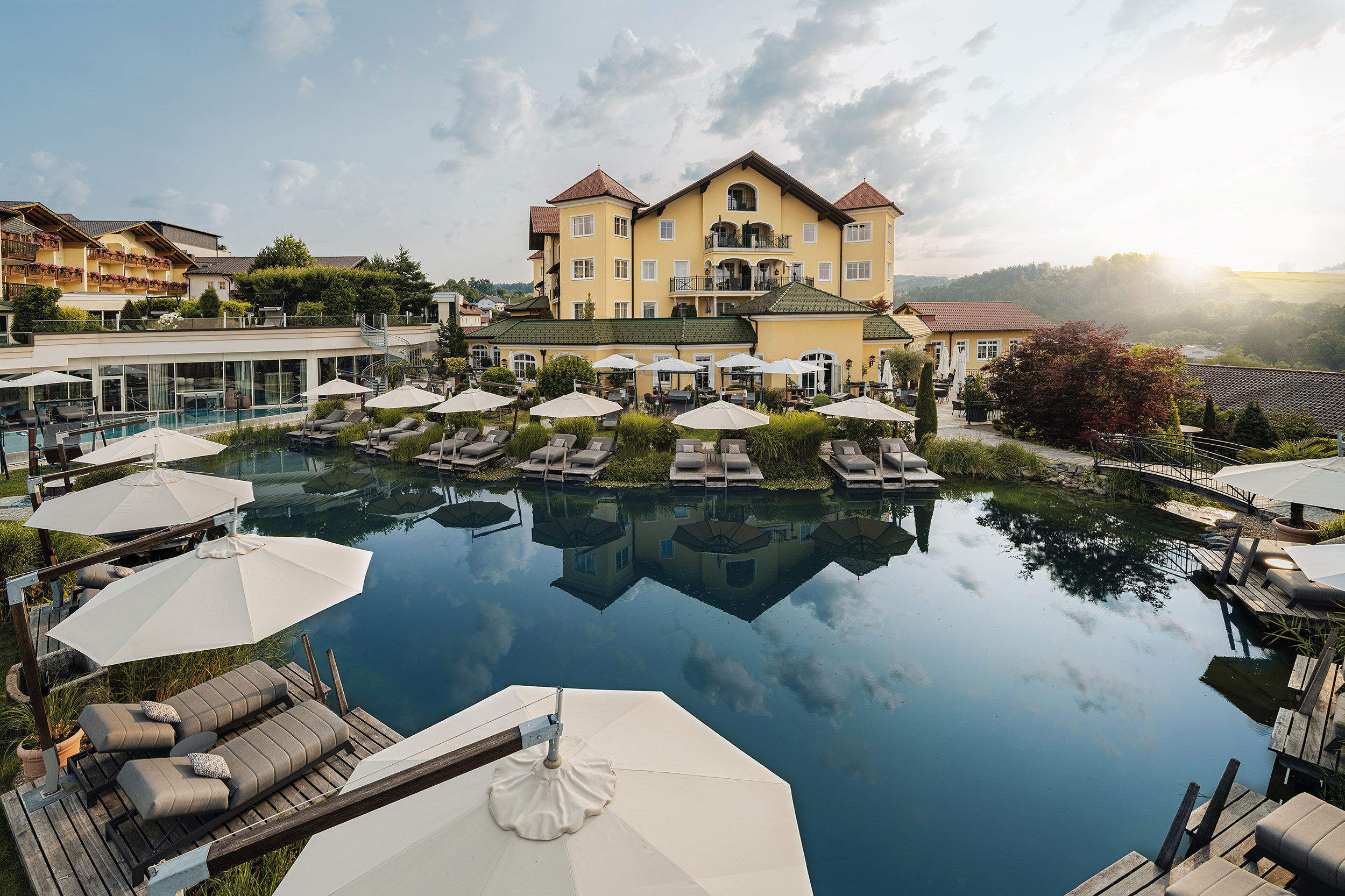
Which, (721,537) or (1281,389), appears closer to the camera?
(721,537)

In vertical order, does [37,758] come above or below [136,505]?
below

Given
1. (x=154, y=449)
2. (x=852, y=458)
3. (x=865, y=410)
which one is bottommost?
(x=852, y=458)

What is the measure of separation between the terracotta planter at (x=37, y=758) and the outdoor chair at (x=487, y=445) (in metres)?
13.1

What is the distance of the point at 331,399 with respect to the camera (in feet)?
82.8

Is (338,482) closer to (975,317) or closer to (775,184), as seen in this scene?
(775,184)

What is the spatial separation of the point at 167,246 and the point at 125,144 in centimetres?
648

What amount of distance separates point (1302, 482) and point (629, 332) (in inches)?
950

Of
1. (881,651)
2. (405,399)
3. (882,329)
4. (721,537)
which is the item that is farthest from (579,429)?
(882,329)

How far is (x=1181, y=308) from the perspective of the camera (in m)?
61.1

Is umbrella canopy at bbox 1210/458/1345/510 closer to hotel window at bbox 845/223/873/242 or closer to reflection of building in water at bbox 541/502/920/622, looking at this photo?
reflection of building in water at bbox 541/502/920/622

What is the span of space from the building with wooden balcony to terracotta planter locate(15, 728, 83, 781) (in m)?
27.6

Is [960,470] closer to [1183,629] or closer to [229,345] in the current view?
[1183,629]

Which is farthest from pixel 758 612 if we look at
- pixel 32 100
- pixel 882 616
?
pixel 32 100

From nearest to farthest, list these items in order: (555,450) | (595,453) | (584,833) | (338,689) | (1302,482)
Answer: (584,833)
(338,689)
(1302,482)
(595,453)
(555,450)
